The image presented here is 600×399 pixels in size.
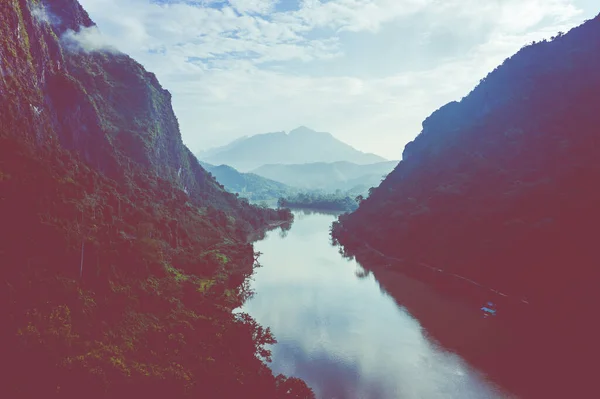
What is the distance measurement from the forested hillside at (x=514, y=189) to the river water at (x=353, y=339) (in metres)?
15.0

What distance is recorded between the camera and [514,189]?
8031 centimetres

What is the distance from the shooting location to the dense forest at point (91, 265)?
95.6 feet

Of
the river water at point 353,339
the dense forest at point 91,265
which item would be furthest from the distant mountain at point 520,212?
the dense forest at point 91,265

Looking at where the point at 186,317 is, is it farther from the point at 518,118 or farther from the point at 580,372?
the point at 518,118

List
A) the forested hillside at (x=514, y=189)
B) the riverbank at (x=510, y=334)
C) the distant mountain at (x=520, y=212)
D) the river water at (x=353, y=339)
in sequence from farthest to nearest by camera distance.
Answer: the forested hillside at (x=514, y=189) < the distant mountain at (x=520, y=212) < the riverbank at (x=510, y=334) < the river water at (x=353, y=339)

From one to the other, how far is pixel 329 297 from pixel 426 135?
97.2 m

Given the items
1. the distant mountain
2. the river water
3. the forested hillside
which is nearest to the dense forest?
the river water

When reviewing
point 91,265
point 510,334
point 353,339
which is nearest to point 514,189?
point 510,334

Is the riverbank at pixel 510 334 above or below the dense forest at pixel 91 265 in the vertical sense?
below

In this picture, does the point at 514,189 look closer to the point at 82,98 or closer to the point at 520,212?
the point at 520,212

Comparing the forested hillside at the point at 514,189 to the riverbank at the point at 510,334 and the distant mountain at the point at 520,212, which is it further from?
the riverbank at the point at 510,334

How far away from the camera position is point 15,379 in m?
26.5

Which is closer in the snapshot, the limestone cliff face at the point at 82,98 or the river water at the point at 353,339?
the river water at the point at 353,339

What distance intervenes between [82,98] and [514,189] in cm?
8106
